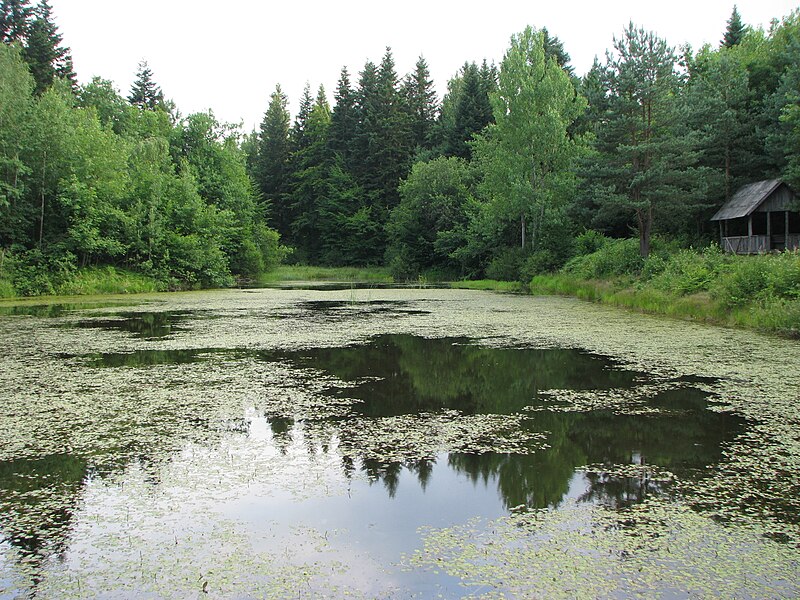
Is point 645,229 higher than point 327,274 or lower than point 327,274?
higher

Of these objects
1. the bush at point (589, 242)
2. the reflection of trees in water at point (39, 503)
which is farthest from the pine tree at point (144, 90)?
the reflection of trees in water at point (39, 503)

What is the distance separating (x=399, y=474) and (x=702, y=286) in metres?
13.6

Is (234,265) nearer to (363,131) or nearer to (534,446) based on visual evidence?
(363,131)

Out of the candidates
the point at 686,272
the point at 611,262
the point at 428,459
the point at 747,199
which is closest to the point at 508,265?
the point at 611,262

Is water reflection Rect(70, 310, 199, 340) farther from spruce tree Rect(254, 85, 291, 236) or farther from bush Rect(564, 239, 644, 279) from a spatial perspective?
spruce tree Rect(254, 85, 291, 236)

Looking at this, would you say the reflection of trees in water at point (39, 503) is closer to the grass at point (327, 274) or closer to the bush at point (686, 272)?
the bush at point (686, 272)

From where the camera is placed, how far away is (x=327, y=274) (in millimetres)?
49281

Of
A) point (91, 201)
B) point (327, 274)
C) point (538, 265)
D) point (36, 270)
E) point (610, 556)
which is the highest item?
point (91, 201)

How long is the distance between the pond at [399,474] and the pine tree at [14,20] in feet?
127

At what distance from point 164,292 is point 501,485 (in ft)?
86.5

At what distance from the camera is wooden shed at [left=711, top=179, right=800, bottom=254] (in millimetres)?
25078

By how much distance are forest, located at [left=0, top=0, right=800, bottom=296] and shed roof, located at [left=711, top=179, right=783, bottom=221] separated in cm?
73

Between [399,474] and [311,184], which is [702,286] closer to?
[399,474]

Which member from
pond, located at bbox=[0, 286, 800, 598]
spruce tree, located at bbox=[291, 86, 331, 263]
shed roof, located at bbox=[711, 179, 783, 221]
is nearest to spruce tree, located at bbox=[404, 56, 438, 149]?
spruce tree, located at bbox=[291, 86, 331, 263]
